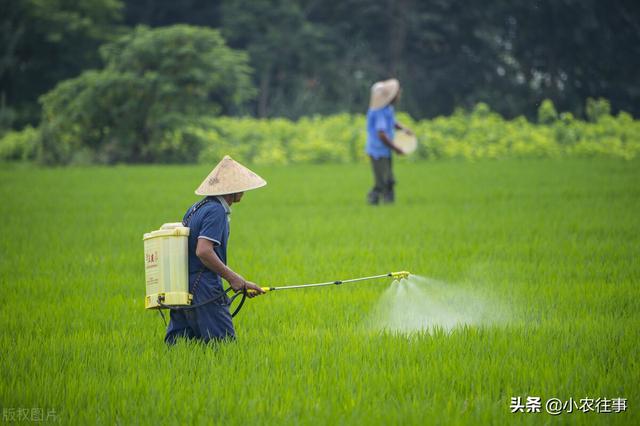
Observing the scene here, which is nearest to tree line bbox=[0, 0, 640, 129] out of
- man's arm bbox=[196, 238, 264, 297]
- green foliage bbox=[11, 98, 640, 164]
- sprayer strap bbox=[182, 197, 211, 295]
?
green foliage bbox=[11, 98, 640, 164]

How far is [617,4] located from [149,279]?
30.1 metres

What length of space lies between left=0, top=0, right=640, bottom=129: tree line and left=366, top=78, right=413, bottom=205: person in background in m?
20.8

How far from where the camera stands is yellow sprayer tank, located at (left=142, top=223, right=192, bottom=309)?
4859mm

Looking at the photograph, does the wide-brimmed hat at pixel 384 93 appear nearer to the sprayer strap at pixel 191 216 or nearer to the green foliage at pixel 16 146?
the sprayer strap at pixel 191 216

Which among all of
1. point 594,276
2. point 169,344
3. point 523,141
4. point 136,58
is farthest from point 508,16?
point 169,344

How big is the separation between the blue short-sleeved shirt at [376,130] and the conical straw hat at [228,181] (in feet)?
24.7

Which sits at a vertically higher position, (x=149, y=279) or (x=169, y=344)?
(x=149, y=279)

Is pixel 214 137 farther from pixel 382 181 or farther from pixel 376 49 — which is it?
pixel 376 49

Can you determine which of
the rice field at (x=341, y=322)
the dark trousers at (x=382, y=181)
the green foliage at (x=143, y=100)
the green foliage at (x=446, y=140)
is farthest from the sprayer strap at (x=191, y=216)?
the green foliage at (x=143, y=100)

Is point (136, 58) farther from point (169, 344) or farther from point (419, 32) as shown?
point (169, 344)

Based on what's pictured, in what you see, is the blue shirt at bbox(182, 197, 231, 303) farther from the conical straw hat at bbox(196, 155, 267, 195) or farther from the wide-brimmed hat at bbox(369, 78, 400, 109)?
the wide-brimmed hat at bbox(369, 78, 400, 109)

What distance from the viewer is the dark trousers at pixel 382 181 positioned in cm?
Result: 1253

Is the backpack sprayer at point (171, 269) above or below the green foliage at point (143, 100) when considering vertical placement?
below

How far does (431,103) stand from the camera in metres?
36.3
